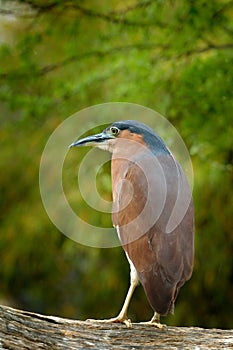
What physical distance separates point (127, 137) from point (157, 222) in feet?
1.78

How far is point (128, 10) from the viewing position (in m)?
6.42

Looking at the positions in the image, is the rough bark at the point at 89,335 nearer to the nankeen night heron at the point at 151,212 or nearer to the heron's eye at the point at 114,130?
the nankeen night heron at the point at 151,212

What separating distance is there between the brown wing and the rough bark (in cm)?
22

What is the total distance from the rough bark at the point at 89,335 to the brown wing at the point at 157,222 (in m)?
0.22

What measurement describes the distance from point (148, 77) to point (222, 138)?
74 cm

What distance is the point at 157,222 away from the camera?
3.67 meters

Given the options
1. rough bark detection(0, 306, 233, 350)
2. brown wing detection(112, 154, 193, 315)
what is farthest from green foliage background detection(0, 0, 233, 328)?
rough bark detection(0, 306, 233, 350)

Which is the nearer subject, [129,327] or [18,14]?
[129,327]

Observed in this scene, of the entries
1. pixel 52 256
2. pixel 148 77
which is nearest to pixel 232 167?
pixel 148 77

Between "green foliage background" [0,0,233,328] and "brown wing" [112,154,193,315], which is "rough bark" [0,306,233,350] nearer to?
"brown wing" [112,154,193,315]

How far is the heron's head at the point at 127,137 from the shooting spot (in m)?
4.00

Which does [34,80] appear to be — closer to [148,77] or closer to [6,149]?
[148,77]

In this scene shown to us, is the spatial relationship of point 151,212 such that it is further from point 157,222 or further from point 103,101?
point 103,101

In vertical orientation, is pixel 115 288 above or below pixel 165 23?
below
